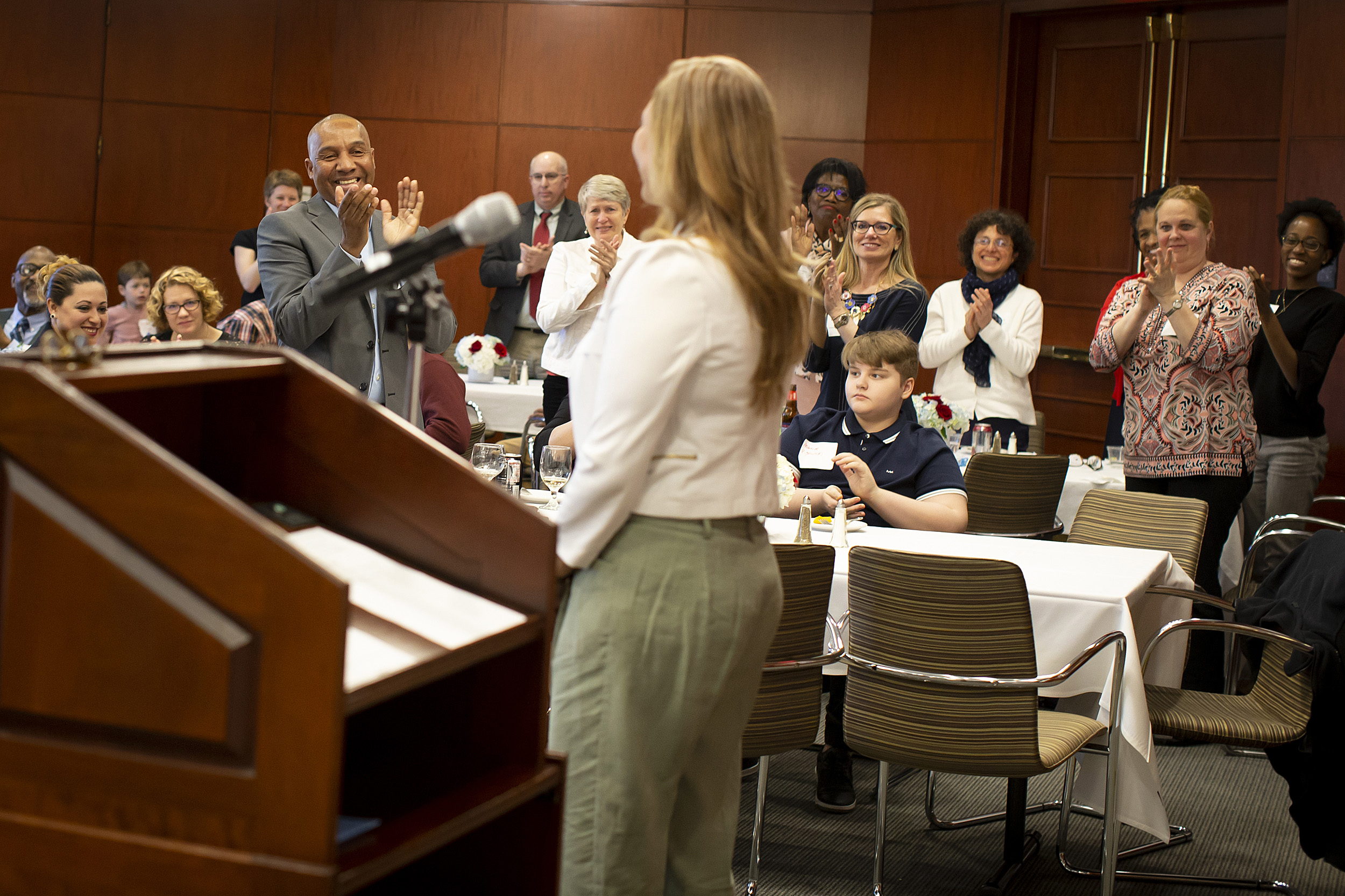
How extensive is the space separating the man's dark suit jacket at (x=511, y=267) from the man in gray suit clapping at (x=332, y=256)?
3.82 meters

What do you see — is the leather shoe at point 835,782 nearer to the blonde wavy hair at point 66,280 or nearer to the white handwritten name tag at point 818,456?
the white handwritten name tag at point 818,456

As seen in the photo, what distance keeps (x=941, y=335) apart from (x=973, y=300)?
7.4 inches

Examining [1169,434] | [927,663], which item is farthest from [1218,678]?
[927,663]

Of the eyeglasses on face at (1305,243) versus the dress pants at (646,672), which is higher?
the eyeglasses on face at (1305,243)

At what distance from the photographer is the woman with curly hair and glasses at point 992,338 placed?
17.0 feet

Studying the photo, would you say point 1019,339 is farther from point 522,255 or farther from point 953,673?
point 522,255

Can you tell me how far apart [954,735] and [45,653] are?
199 cm

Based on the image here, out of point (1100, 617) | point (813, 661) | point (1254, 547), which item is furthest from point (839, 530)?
point (1254, 547)

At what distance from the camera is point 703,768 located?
1844mm

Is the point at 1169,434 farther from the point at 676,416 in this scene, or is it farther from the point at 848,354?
the point at 676,416

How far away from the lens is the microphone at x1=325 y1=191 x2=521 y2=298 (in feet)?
4.59

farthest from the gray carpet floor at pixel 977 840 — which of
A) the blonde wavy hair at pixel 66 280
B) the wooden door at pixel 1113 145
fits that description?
the wooden door at pixel 1113 145

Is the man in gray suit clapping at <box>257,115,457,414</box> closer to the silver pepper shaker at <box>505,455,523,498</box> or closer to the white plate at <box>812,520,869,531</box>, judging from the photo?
the silver pepper shaker at <box>505,455,523,498</box>

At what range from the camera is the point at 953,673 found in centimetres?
269
